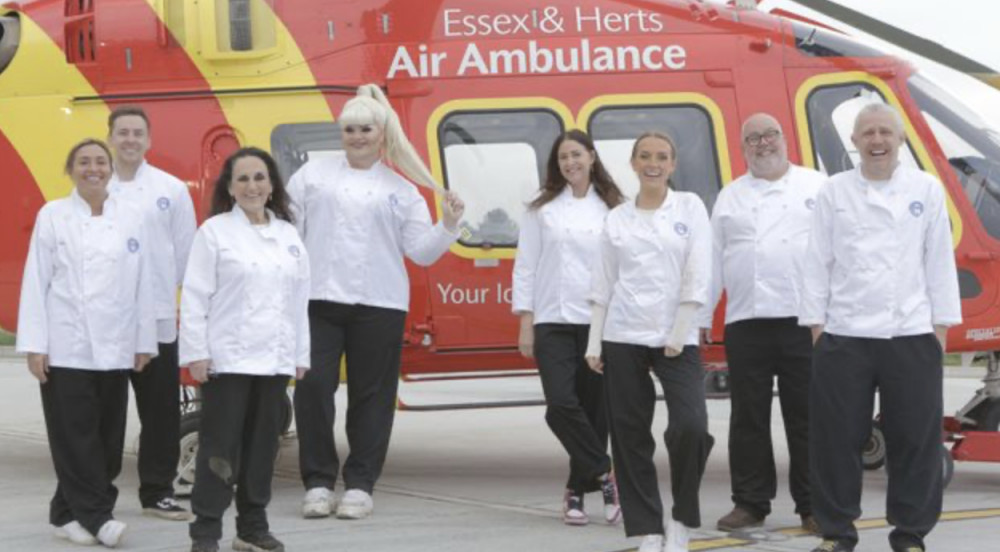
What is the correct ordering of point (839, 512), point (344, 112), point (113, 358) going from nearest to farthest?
point (839, 512) → point (113, 358) → point (344, 112)

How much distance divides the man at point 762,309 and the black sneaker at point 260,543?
1.96m

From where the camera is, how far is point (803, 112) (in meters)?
8.56

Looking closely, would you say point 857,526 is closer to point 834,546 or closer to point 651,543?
point 834,546

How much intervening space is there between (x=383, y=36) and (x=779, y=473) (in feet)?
11.0

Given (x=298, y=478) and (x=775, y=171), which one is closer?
(x=775, y=171)

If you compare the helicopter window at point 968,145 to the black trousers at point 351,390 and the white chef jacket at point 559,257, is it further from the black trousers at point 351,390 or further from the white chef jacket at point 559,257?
the black trousers at point 351,390

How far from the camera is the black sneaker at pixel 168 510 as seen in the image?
7.56 meters

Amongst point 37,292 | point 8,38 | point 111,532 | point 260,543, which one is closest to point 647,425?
point 260,543

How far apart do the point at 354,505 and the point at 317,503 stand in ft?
0.56

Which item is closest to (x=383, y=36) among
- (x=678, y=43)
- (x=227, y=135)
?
(x=227, y=135)

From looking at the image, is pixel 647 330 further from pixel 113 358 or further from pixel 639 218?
pixel 113 358

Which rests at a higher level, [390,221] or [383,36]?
[383,36]

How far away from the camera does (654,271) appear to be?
6484 millimetres

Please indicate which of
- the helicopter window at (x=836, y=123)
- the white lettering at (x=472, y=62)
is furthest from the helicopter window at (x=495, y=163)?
the helicopter window at (x=836, y=123)
